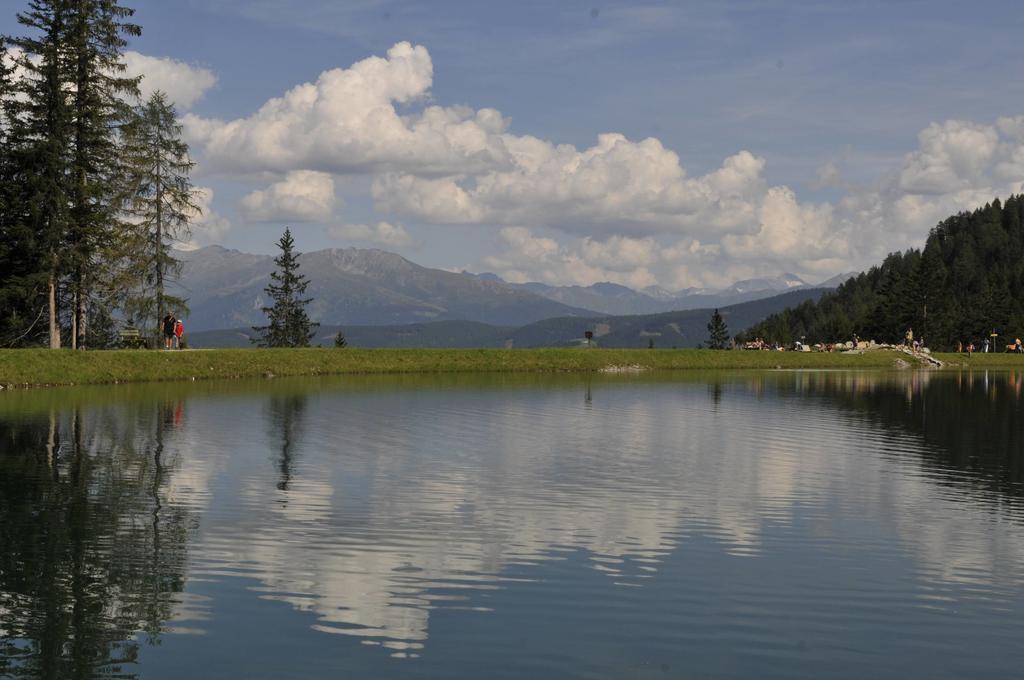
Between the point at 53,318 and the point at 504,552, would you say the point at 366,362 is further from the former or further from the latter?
the point at 504,552

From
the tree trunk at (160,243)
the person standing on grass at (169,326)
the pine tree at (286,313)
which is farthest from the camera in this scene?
the pine tree at (286,313)

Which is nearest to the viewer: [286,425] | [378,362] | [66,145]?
[286,425]

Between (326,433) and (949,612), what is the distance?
30.1 metres

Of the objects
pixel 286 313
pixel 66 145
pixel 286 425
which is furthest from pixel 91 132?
pixel 286 313

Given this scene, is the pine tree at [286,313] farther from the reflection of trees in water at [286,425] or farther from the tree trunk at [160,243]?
the reflection of trees in water at [286,425]

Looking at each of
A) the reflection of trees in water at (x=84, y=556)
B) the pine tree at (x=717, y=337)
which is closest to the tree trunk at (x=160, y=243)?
the reflection of trees in water at (x=84, y=556)

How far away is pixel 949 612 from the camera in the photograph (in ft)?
57.2

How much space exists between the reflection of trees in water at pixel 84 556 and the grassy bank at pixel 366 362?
3942cm

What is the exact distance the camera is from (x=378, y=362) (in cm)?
10238

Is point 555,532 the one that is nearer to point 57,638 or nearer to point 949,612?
point 949,612

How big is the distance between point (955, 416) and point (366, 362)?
5949 cm

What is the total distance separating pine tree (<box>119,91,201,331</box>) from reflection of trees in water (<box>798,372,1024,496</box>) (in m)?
56.9

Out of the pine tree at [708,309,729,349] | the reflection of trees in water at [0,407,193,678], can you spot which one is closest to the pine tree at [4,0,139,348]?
the reflection of trees in water at [0,407,193,678]

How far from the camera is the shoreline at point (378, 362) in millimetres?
74000
